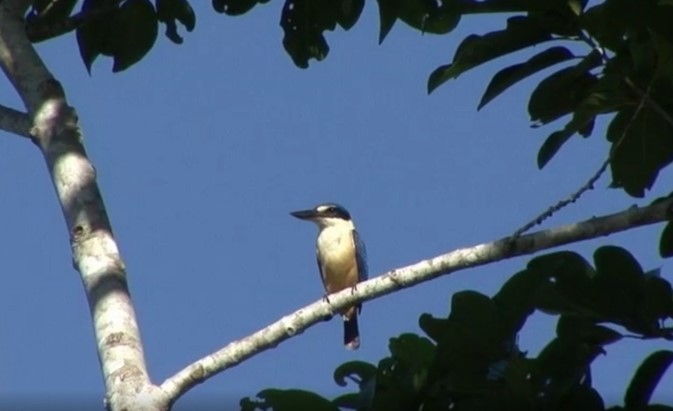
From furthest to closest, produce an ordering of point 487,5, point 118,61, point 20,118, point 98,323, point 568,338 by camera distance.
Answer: point 118,61, point 20,118, point 487,5, point 98,323, point 568,338

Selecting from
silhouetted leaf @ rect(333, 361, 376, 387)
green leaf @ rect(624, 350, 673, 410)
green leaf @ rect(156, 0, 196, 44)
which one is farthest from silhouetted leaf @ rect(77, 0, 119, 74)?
green leaf @ rect(624, 350, 673, 410)

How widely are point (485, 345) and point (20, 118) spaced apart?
167 cm

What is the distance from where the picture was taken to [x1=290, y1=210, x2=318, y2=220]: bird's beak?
373 inches

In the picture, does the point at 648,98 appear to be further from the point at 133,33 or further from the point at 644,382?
the point at 133,33

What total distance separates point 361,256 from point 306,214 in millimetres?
610

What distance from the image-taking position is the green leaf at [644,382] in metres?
3.32

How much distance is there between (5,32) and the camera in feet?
14.8

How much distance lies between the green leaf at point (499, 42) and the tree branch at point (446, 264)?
1.78 feet

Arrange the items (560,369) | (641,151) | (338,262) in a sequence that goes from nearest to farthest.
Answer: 1. (560,369)
2. (641,151)
3. (338,262)

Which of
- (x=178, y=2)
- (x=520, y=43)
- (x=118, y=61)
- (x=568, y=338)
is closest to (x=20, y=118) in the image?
(x=118, y=61)

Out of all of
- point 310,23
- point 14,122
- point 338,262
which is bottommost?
point 14,122

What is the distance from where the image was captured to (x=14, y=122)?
4383 mm

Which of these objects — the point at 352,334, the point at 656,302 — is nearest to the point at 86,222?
the point at 656,302

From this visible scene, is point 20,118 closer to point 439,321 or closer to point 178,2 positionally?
point 178,2
